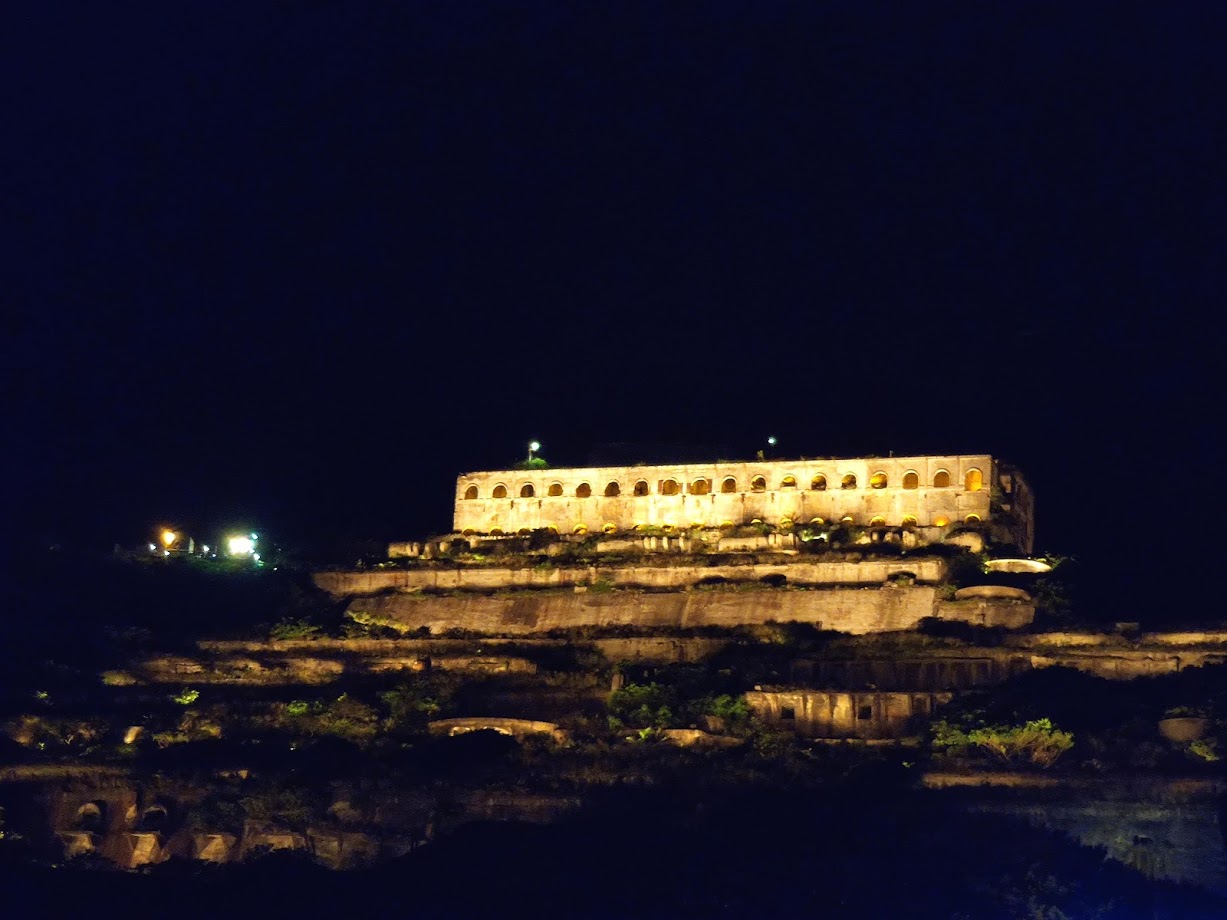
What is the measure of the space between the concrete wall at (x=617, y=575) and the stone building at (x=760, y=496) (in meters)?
3.97

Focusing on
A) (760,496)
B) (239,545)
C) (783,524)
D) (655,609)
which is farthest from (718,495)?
(239,545)

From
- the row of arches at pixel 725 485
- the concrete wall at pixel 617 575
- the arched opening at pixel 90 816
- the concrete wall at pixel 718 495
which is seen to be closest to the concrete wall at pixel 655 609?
the concrete wall at pixel 617 575

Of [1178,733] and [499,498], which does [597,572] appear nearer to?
[499,498]

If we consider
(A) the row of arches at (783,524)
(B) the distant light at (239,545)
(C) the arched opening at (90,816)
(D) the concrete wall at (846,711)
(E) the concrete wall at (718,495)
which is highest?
(E) the concrete wall at (718,495)

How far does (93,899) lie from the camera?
60.4 m

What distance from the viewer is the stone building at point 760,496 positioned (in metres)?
80.2

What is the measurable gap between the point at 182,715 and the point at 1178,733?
1141 inches

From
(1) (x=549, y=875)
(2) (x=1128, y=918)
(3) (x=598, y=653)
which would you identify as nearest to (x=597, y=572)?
(3) (x=598, y=653)

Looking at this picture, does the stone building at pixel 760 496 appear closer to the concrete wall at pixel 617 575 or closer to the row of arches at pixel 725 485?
the row of arches at pixel 725 485

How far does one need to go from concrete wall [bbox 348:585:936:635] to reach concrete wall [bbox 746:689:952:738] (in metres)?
5.65

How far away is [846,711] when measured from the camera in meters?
66.9

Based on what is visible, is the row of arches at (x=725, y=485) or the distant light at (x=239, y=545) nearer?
the row of arches at (x=725, y=485)

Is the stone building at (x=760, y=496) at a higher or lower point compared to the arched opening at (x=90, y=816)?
higher

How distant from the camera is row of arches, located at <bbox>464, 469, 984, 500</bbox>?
80500mm
